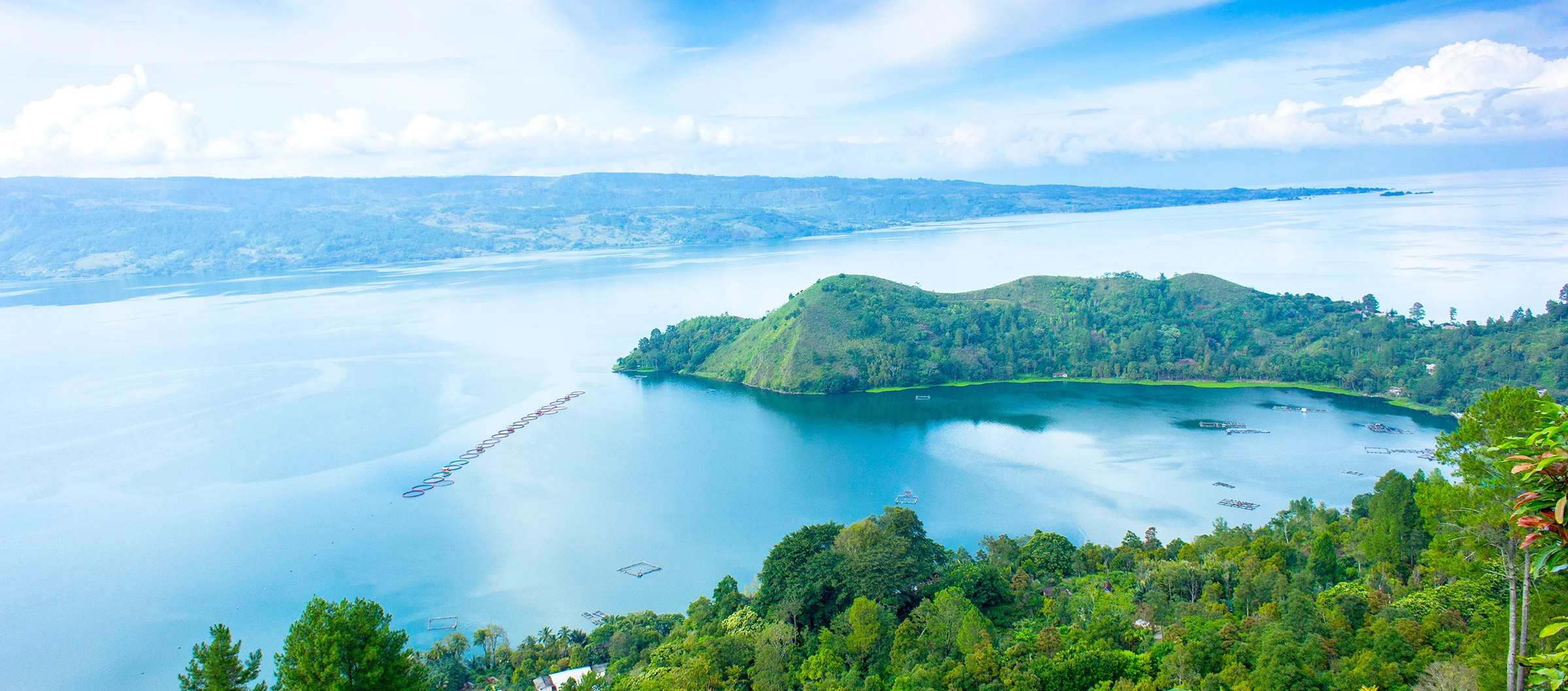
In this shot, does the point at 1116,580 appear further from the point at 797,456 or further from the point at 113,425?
the point at 113,425

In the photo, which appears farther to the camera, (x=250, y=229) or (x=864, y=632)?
(x=250, y=229)

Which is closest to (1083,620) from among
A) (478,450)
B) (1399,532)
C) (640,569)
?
(1399,532)

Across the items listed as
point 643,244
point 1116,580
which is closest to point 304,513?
point 1116,580

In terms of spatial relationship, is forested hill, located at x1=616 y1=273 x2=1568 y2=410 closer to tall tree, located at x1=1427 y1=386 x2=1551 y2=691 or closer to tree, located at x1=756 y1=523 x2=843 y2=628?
tree, located at x1=756 y1=523 x2=843 y2=628

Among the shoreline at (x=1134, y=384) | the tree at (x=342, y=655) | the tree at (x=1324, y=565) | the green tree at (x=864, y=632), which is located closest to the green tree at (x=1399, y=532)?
the tree at (x=1324, y=565)

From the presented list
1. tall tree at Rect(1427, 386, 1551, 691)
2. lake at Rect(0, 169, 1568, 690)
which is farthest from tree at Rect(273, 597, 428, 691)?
tall tree at Rect(1427, 386, 1551, 691)

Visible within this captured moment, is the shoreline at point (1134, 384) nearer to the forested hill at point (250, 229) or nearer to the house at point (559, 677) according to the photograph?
the house at point (559, 677)

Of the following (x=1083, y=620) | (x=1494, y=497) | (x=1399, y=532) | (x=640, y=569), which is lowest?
(x=640, y=569)

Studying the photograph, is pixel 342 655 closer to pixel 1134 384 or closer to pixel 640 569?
pixel 640 569
